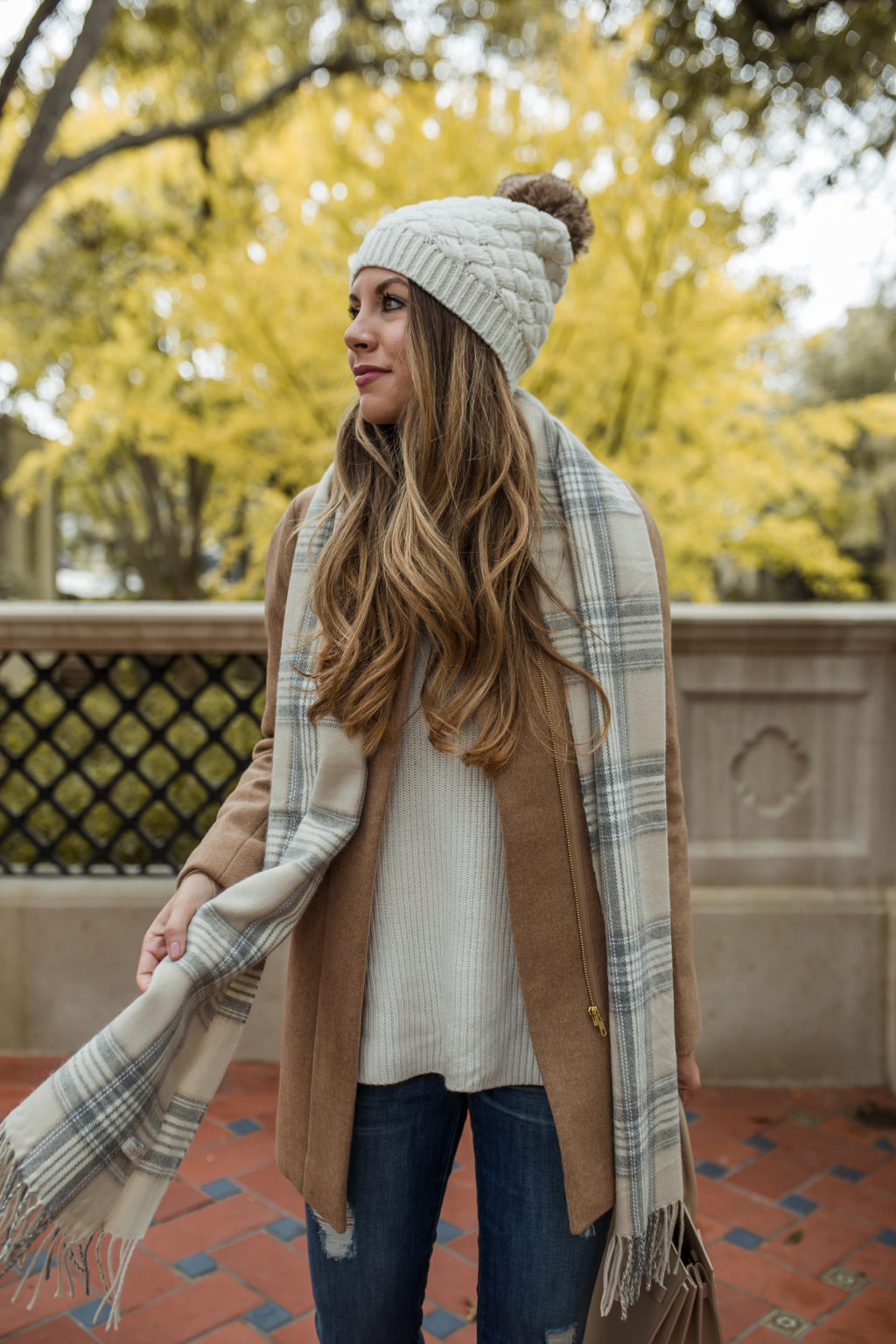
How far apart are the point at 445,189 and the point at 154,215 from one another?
507 cm

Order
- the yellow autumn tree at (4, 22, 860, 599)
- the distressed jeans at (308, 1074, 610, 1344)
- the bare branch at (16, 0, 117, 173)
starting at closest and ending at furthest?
the distressed jeans at (308, 1074, 610, 1344) → the bare branch at (16, 0, 117, 173) → the yellow autumn tree at (4, 22, 860, 599)

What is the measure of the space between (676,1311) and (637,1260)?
0.13 metres

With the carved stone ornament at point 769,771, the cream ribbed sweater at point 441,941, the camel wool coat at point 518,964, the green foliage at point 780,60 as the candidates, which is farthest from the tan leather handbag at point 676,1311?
the green foliage at point 780,60

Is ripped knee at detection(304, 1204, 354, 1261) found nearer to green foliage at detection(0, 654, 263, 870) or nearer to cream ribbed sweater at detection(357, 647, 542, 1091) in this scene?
cream ribbed sweater at detection(357, 647, 542, 1091)

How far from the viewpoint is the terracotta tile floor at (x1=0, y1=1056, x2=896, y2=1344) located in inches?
96.0

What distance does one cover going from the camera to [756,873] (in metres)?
3.76

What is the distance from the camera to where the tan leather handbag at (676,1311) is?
148cm

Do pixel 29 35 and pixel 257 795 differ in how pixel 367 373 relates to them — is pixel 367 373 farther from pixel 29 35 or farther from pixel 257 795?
pixel 29 35

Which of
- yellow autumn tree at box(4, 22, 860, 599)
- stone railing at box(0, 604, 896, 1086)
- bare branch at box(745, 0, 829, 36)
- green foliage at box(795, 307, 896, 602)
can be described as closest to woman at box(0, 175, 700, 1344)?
stone railing at box(0, 604, 896, 1086)

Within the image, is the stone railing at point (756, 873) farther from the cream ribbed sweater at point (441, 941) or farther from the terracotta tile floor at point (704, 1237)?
the cream ribbed sweater at point (441, 941)

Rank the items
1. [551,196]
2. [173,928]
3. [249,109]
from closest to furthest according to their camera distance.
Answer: [173,928], [551,196], [249,109]

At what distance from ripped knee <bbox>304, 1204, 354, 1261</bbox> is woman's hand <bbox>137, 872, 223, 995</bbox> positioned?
16.5 inches

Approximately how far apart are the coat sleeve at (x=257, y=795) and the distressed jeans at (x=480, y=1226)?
0.35 m

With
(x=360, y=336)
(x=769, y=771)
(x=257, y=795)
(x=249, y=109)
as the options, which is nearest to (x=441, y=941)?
(x=257, y=795)
